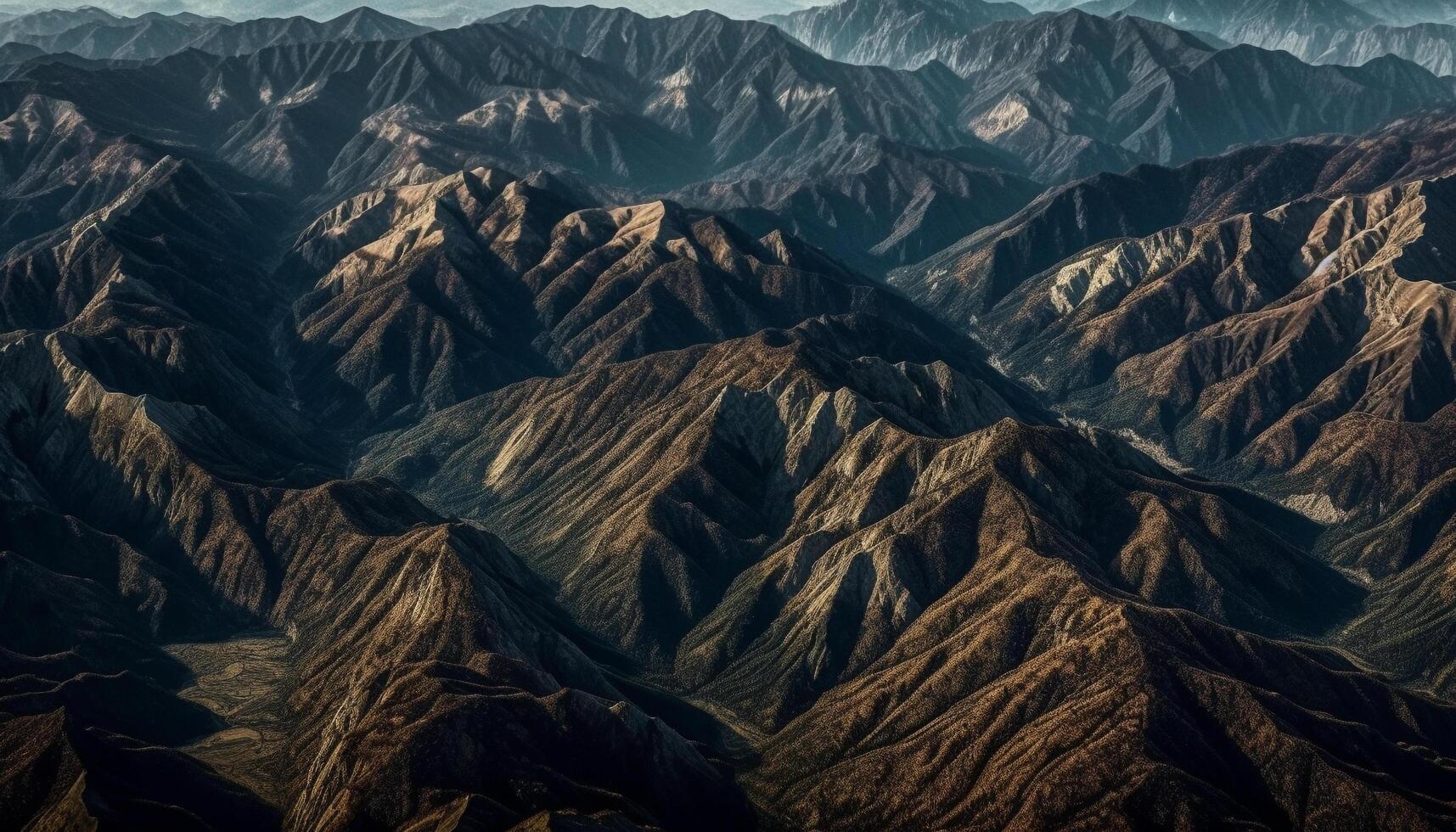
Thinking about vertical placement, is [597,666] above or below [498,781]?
below

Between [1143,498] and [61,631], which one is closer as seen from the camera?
[61,631]

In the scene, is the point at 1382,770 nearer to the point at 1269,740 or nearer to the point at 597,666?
the point at 1269,740

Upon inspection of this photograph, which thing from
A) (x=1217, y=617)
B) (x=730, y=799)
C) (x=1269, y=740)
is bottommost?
(x=1217, y=617)

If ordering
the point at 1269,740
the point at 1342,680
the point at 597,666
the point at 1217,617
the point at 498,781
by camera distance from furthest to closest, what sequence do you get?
the point at 1217,617 → the point at 597,666 → the point at 1342,680 → the point at 1269,740 → the point at 498,781

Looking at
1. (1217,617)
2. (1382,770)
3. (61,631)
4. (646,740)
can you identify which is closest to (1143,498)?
(1217,617)

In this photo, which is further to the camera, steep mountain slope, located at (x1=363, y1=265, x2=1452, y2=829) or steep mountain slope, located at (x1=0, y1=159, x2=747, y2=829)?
steep mountain slope, located at (x1=363, y1=265, x2=1452, y2=829)

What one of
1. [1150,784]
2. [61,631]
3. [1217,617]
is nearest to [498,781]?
A: [1150,784]

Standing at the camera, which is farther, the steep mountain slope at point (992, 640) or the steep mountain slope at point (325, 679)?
the steep mountain slope at point (992, 640)

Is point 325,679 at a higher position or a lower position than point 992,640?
lower

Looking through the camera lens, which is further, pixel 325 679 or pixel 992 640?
pixel 325 679

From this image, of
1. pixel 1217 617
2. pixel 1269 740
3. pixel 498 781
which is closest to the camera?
pixel 498 781
